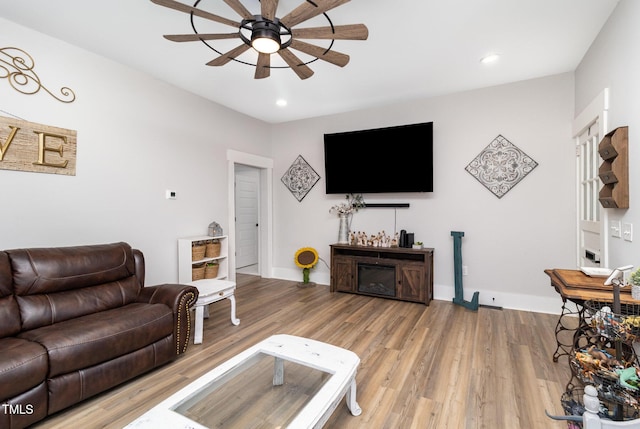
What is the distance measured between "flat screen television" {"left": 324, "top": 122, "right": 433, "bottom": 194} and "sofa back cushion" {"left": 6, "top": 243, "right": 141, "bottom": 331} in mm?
2967

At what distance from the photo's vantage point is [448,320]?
3.32 m

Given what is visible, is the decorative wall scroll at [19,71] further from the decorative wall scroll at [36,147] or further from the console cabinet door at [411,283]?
the console cabinet door at [411,283]

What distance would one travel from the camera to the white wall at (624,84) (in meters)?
1.93

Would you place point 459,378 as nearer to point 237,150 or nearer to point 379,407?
point 379,407

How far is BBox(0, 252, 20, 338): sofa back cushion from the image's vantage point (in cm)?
192

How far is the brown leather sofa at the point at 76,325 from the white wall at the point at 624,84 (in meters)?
3.30

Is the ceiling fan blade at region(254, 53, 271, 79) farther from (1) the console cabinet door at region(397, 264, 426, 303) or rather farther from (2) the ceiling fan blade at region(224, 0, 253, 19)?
(1) the console cabinet door at region(397, 264, 426, 303)

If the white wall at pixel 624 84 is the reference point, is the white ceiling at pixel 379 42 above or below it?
above

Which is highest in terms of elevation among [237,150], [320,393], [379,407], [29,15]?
[29,15]

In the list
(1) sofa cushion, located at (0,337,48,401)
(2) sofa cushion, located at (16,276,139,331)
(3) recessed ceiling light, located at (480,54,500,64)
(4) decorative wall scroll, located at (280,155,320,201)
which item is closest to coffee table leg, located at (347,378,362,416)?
(1) sofa cushion, located at (0,337,48,401)

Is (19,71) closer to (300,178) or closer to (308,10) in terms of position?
(308,10)

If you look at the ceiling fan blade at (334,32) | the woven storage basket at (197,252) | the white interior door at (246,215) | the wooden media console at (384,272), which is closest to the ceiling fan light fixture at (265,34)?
the ceiling fan blade at (334,32)

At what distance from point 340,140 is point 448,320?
285 cm

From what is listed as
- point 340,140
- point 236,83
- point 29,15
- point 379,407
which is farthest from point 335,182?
point 29,15
